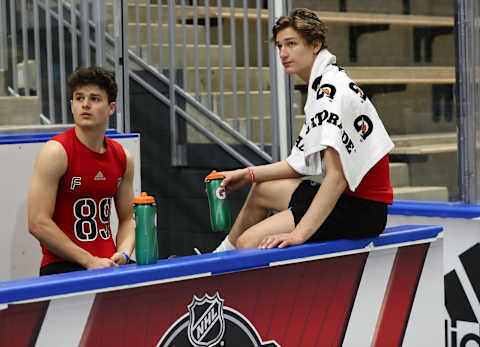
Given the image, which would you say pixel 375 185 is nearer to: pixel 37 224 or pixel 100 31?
pixel 37 224

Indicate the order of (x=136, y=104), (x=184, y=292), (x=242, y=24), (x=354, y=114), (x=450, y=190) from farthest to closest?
(x=136, y=104)
(x=242, y=24)
(x=450, y=190)
(x=354, y=114)
(x=184, y=292)

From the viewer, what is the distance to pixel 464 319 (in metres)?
3.60

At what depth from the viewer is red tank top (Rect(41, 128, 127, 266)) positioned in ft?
9.30

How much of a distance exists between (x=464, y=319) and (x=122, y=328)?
1996 mm

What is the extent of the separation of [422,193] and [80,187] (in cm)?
184

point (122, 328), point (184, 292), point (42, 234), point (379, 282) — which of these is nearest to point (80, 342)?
point (122, 328)

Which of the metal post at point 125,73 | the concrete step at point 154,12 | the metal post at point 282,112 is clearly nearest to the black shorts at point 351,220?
the metal post at point 125,73

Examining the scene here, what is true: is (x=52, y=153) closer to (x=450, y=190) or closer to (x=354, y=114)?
(x=354, y=114)

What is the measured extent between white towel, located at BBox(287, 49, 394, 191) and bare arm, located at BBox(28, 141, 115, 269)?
2.73 feet

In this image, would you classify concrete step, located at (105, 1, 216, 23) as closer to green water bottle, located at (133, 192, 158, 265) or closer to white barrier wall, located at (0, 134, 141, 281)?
white barrier wall, located at (0, 134, 141, 281)

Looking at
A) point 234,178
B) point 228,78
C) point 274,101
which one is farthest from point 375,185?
point 228,78

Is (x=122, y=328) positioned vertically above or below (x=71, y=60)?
below

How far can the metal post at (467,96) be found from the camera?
379 centimetres

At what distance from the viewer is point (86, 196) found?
9.48 feet
